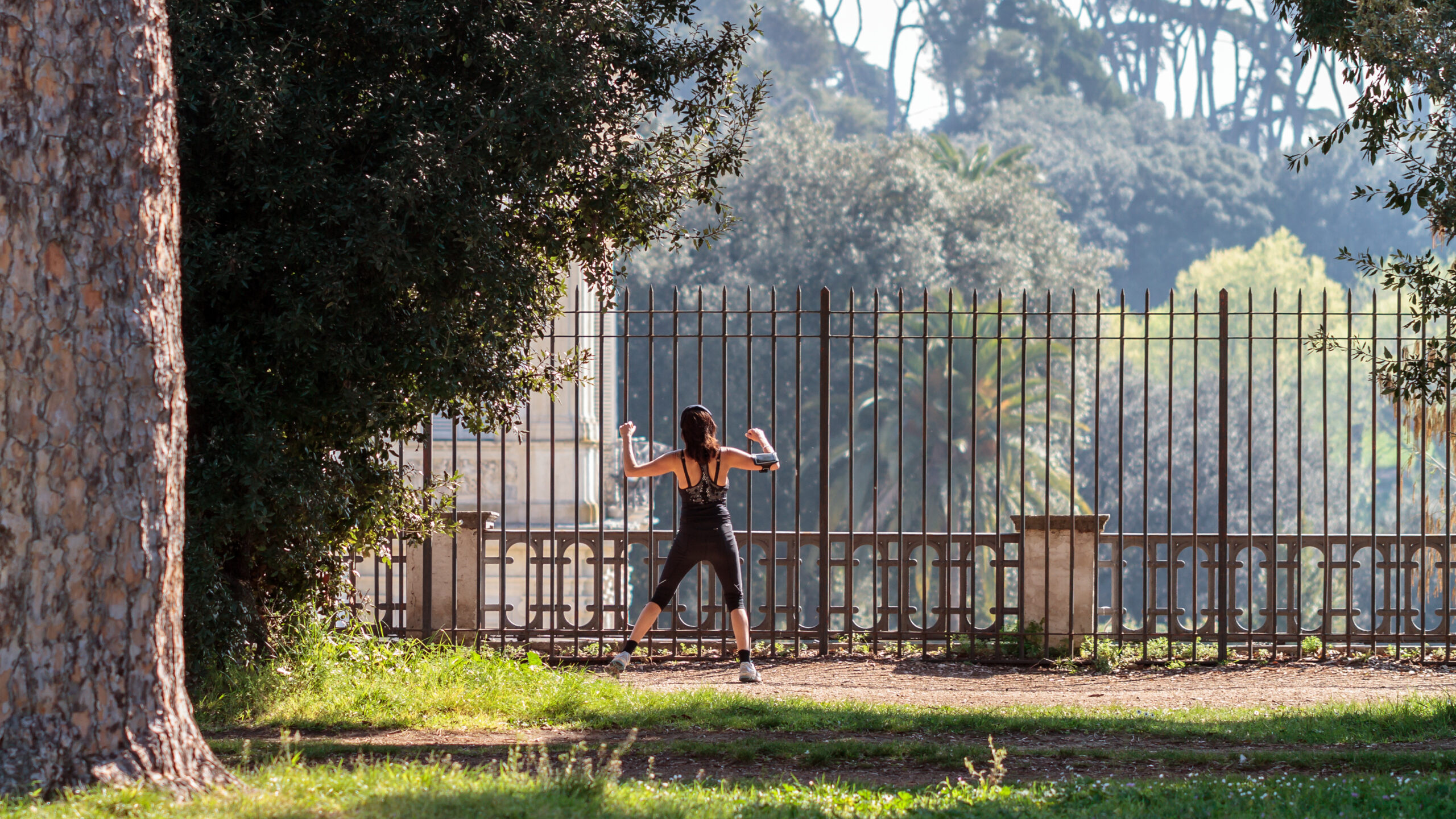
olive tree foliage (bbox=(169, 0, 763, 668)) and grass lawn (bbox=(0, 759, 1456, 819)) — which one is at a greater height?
olive tree foliage (bbox=(169, 0, 763, 668))

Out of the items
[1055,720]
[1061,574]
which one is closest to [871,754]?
[1055,720]

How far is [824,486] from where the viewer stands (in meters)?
9.15

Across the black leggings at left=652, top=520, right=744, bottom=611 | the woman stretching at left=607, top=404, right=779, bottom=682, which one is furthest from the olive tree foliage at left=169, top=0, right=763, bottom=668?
the black leggings at left=652, top=520, right=744, bottom=611

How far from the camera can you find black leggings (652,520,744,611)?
292 inches

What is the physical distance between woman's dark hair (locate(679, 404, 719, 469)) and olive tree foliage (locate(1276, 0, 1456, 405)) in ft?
12.1

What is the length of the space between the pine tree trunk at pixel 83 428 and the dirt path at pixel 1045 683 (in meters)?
3.76

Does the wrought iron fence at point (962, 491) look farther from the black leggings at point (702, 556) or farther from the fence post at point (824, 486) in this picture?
the black leggings at point (702, 556)

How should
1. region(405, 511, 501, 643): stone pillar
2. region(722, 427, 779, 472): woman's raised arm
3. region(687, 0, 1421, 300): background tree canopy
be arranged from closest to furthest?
region(722, 427, 779, 472): woman's raised arm < region(405, 511, 501, 643): stone pillar < region(687, 0, 1421, 300): background tree canopy

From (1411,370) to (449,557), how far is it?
245 inches

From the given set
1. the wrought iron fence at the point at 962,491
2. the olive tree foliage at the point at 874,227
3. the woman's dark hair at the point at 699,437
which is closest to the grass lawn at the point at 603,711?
Answer: the wrought iron fence at the point at 962,491

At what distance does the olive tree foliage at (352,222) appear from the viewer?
20.1 feet

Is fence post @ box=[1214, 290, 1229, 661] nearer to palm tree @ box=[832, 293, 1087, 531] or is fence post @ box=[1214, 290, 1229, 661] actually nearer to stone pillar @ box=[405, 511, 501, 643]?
stone pillar @ box=[405, 511, 501, 643]

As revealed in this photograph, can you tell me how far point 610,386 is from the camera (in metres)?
19.1

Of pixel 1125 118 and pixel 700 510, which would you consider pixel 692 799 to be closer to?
pixel 700 510
